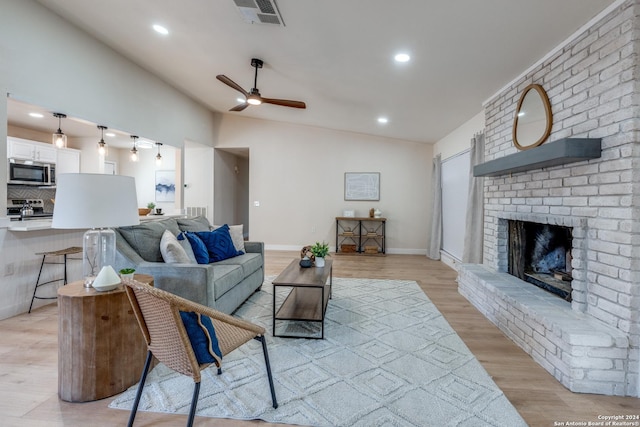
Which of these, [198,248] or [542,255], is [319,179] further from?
[542,255]

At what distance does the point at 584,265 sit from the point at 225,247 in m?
3.29

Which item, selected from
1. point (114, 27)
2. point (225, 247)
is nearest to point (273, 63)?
point (114, 27)

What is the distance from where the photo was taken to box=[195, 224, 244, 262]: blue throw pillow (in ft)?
11.3

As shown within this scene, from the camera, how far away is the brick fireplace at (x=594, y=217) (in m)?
1.89

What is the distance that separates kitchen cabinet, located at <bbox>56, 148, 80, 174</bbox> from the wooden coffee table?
19.8 ft

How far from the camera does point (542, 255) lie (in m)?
3.07

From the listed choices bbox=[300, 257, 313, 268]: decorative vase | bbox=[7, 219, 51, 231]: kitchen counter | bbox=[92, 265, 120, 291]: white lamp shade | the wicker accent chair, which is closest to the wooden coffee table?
bbox=[300, 257, 313, 268]: decorative vase

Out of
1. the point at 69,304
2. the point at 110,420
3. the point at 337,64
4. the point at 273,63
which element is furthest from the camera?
the point at 273,63

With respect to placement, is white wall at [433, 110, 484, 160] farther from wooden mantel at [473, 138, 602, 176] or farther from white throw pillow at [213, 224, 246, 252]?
white throw pillow at [213, 224, 246, 252]

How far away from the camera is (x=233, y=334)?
1735mm

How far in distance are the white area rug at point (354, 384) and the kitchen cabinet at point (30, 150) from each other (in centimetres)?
582

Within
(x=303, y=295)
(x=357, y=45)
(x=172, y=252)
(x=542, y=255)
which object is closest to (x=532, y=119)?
(x=542, y=255)

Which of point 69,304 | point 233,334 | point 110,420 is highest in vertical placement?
point 69,304

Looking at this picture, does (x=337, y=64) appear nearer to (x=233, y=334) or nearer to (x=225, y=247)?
(x=225, y=247)
